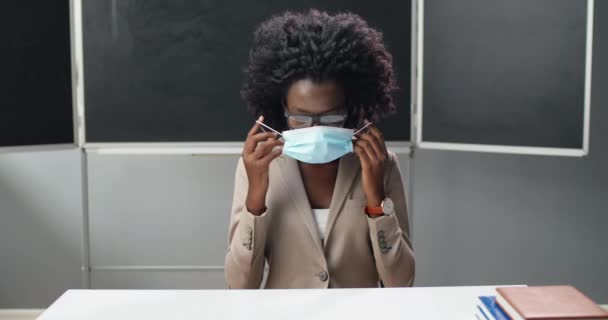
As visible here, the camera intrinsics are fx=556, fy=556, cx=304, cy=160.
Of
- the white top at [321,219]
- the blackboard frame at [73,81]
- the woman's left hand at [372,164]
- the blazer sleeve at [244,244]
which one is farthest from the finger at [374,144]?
the blackboard frame at [73,81]

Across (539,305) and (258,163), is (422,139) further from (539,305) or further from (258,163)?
(539,305)

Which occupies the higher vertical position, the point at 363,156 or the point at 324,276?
the point at 363,156

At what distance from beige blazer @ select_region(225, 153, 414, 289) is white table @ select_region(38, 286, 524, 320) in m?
0.27

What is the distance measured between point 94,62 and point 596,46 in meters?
2.20

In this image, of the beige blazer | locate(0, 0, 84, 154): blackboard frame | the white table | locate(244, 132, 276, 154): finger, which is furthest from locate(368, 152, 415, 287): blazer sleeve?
locate(0, 0, 84, 154): blackboard frame

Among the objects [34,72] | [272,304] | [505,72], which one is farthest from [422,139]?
[34,72]

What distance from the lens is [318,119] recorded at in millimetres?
1484

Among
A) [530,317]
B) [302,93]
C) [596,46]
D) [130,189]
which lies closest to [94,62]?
[130,189]

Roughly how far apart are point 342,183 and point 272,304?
503 mm

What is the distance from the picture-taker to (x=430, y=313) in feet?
3.48

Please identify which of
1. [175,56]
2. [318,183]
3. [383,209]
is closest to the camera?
[383,209]

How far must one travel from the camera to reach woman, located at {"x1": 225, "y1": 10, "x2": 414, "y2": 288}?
1.46 metres

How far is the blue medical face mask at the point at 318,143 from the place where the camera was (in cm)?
148

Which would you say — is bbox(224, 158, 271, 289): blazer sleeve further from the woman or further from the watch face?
the watch face
